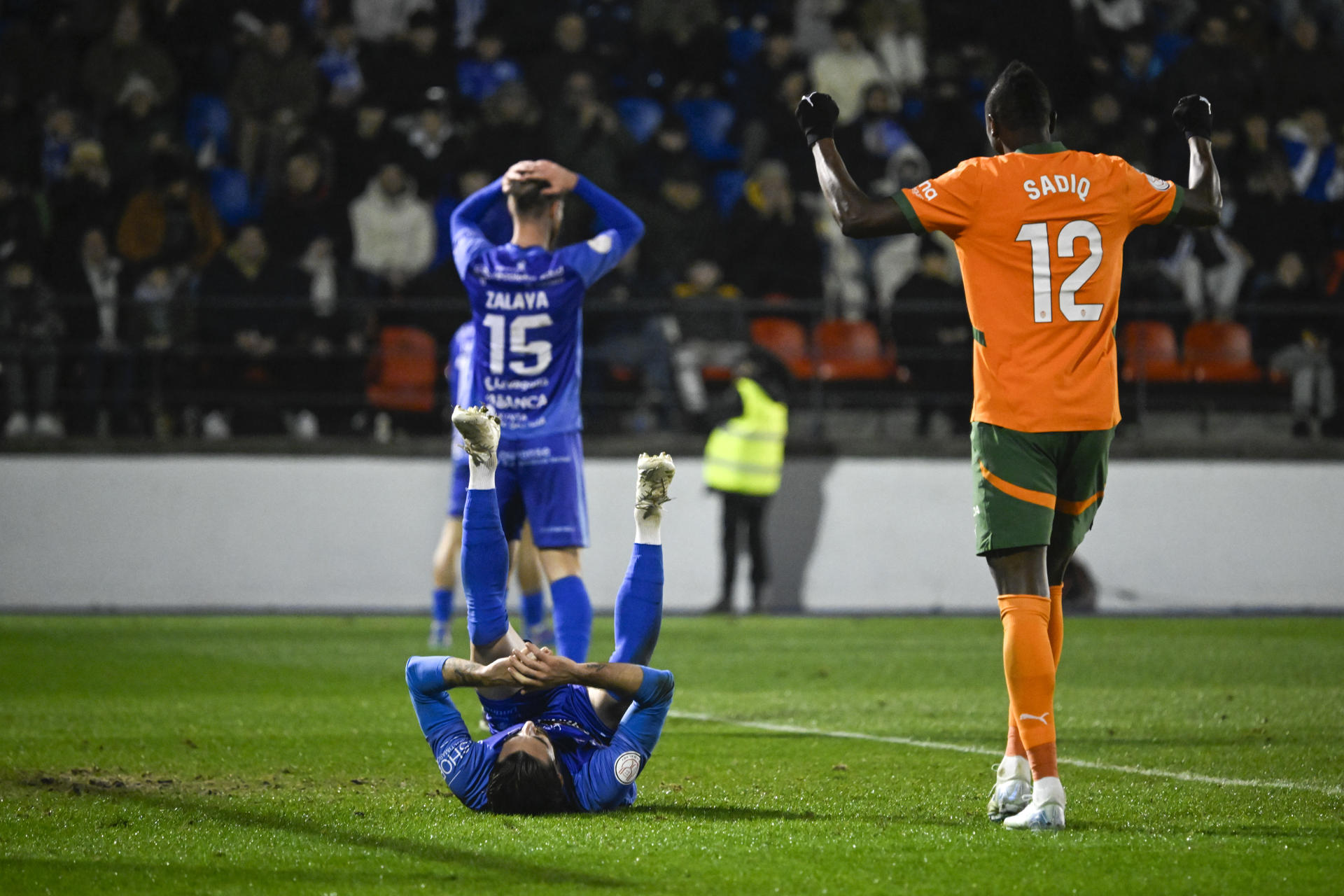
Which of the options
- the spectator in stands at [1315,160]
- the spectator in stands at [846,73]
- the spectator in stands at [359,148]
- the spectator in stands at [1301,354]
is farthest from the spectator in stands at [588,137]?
the spectator in stands at [1315,160]

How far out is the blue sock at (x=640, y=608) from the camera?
5305 millimetres

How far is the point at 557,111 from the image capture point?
16.3m

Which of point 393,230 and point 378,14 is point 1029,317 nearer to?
point 393,230

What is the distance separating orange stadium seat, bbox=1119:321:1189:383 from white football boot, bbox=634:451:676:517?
10387mm

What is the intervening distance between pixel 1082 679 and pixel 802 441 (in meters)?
6.01

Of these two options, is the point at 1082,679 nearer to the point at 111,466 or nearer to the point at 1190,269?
the point at 1190,269

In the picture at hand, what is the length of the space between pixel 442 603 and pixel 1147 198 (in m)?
7.18

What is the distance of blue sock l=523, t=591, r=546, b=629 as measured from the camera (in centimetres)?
845

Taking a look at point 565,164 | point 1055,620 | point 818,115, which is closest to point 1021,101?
point 818,115

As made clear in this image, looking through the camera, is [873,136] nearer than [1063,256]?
No

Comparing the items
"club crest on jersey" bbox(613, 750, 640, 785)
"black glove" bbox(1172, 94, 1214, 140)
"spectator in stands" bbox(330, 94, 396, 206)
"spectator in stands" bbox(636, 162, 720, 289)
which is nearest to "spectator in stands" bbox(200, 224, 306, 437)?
"spectator in stands" bbox(330, 94, 396, 206)

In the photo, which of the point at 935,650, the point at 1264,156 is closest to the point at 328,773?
the point at 935,650

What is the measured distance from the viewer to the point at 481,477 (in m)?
5.32

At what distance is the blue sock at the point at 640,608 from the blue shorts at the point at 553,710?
7.3 inches
